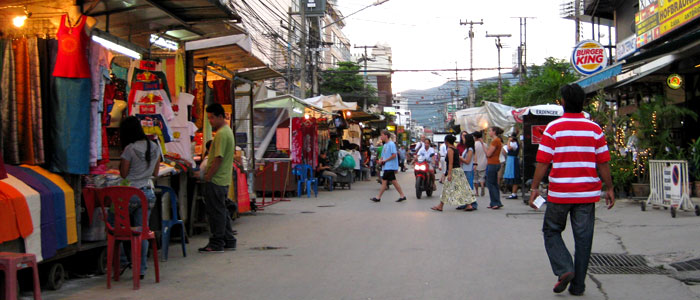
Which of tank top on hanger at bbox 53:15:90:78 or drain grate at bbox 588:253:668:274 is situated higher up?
tank top on hanger at bbox 53:15:90:78

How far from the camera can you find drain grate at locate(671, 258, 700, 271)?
6.64 m

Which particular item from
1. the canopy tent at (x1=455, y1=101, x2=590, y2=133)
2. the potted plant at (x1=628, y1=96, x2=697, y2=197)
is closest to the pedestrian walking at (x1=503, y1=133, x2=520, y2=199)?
the potted plant at (x1=628, y1=96, x2=697, y2=197)

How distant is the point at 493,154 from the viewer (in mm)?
14484

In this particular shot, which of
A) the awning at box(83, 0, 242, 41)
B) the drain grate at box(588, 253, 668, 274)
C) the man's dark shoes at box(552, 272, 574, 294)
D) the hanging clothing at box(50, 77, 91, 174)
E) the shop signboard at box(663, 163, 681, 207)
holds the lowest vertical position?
the drain grate at box(588, 253, 668, 274)

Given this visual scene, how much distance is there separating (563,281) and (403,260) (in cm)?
242

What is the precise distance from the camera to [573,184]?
5652mm

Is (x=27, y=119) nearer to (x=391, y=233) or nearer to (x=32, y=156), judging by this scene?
(x=32, y=156)

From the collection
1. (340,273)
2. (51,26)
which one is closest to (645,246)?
(340,273)

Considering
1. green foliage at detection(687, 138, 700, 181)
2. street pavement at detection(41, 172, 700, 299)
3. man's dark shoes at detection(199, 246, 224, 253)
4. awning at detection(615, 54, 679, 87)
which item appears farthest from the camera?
awning at detection(615, 54, 679, 87)

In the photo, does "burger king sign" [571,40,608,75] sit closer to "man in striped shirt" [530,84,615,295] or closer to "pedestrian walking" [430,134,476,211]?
"pedestrian walking" [430,134,476,211]

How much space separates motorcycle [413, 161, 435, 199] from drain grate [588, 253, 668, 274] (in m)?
9.92

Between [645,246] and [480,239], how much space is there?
2224 mm

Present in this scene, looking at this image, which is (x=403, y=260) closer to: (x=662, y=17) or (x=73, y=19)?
(x=73, y=19)

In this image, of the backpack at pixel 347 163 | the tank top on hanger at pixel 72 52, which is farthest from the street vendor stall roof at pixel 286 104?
the tank top on hanger at pixel 72 52
